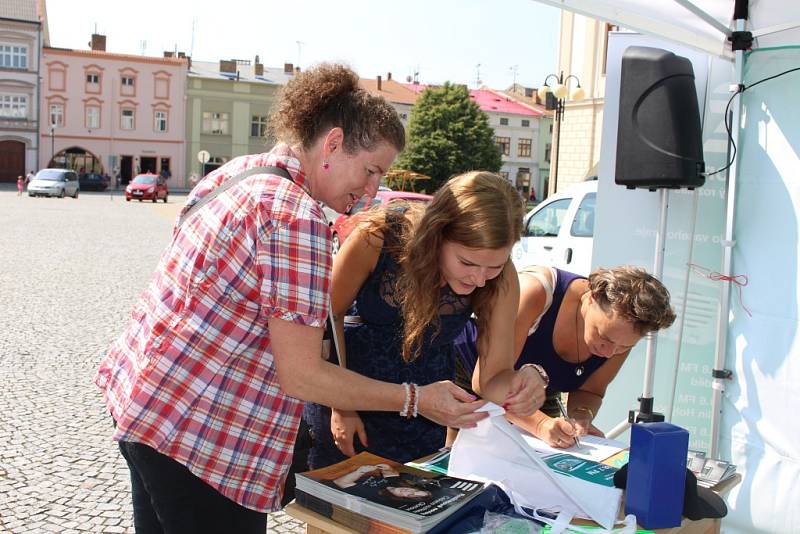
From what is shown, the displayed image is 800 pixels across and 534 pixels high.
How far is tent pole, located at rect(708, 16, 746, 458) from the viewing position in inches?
137

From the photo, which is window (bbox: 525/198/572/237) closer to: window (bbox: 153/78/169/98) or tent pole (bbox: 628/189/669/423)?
tent pole (bbox: 628/189/669/423)

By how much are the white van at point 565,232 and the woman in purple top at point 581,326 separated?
4.74 m

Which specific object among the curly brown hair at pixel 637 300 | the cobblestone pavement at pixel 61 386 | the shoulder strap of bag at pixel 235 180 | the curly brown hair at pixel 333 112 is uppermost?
the curly brown hair at pixel 333 112

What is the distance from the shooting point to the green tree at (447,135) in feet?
A: 129

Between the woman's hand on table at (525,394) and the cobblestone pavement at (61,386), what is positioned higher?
the woman's hand on table at (525,394)

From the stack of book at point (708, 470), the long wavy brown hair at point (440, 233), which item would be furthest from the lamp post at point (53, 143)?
the stack of book at point (708, 470)

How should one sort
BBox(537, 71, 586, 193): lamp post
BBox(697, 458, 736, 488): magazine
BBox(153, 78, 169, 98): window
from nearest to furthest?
1. BBox(697, 458, 736, 488): magazine
2. BBox(537, 71, 586, 193): lamp post
3. BBox(153, 78, 169, 98): window

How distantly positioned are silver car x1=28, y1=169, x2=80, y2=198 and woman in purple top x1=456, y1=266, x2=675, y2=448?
2963 centimetres

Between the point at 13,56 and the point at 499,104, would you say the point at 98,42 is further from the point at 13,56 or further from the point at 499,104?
the point at 499,104

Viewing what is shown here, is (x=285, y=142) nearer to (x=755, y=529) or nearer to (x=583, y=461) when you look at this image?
(x=583, y=461)

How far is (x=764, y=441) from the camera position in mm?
3430

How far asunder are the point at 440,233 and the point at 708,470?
3.04 ft

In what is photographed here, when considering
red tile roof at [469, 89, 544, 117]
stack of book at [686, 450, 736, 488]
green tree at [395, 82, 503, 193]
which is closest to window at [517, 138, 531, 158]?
red tile roof at [469, 89, 544, 117]

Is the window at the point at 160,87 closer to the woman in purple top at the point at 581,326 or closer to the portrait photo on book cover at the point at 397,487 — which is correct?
the woman in purple top at the point at 581,326
